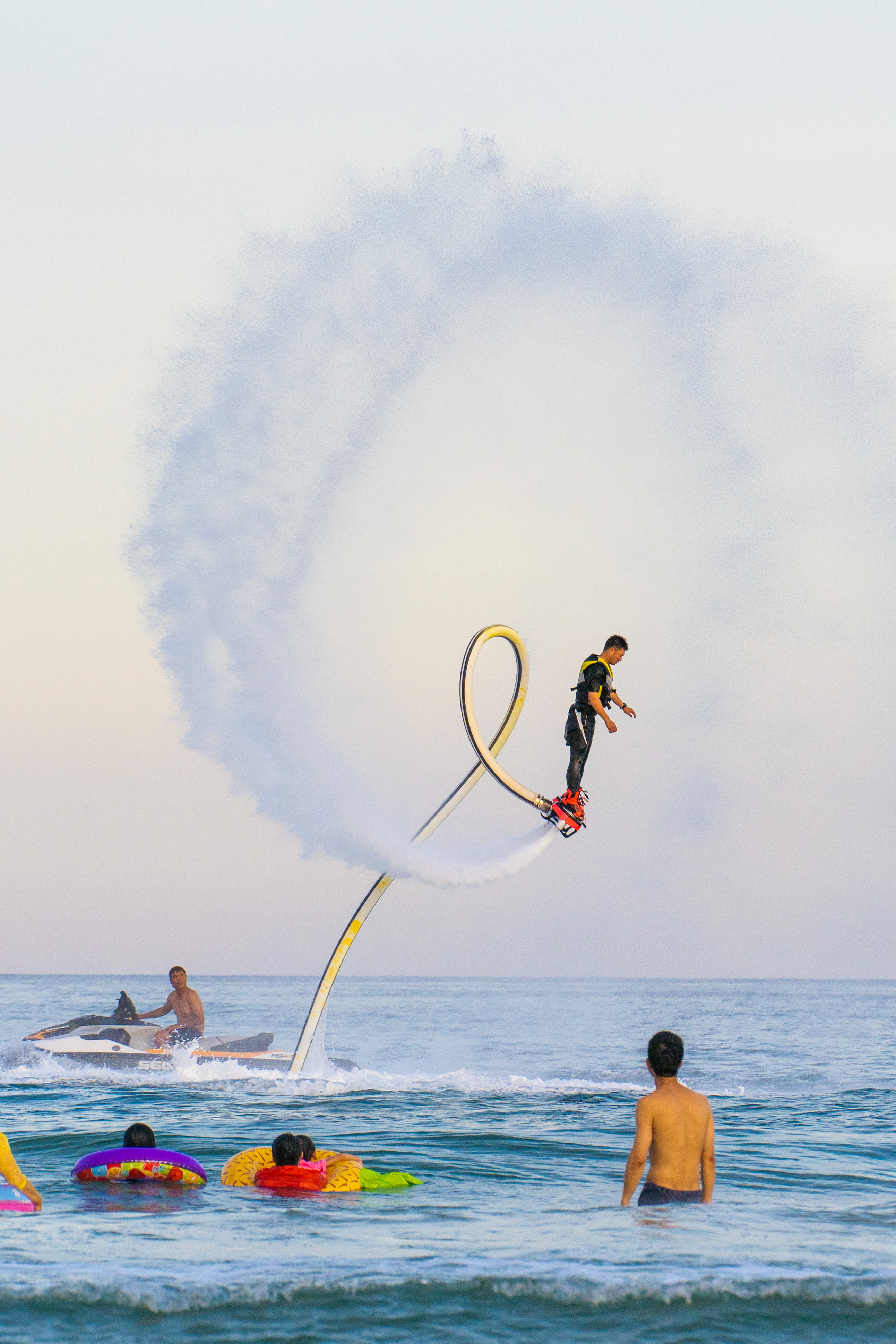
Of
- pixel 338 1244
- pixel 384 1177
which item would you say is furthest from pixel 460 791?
pixel 338 1244

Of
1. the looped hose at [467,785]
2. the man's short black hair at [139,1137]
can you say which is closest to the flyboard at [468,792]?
the looped hose at [467,785]

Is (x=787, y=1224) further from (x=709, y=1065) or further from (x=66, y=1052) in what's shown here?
(x=709, y=1065)

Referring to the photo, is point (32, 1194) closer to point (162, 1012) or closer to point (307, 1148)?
point (307, 1148)

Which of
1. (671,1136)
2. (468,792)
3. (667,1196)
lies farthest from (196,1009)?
(671,1136)

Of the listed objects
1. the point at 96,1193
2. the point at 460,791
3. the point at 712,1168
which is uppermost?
the point at 460,791

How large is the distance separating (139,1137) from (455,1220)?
4357mm

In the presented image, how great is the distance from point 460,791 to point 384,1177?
7.96 meters

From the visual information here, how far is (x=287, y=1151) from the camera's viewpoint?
1441cm

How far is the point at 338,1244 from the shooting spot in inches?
452

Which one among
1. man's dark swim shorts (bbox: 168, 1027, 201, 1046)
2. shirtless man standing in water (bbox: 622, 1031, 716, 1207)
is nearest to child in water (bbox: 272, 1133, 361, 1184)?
shirtless man standing in water (bbox: 622, 1031, 716, 1207)

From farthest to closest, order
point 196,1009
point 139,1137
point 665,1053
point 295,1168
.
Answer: point 196,1009 < point 139,1137 < point 295,1168 < point 665,1053

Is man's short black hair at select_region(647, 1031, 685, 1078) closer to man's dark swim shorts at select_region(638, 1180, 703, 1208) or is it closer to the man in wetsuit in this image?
man's dark swim shorts at select_region(638, 1180, 703, 1208)

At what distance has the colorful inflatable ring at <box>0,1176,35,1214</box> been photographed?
42.5 ft

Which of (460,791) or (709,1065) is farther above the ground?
(460,791)
